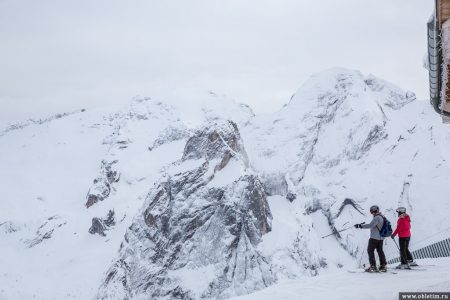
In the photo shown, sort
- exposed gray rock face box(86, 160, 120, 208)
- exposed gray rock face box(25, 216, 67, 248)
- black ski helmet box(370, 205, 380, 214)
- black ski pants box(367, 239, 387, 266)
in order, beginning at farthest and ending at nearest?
exposed gray rock face box(86, 160, 120, 208)
exposed gray rock face box(25, 216, 67, 248)
black ski helmet box(370, 205, 380, 214)
black ski pants box(367, 239, 387, 266)

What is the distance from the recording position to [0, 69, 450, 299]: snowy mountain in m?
47.1

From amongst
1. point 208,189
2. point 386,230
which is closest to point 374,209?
point 386,230

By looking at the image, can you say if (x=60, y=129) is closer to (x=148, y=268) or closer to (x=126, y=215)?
(x=126, y=215)

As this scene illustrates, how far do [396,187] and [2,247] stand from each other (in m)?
53.4

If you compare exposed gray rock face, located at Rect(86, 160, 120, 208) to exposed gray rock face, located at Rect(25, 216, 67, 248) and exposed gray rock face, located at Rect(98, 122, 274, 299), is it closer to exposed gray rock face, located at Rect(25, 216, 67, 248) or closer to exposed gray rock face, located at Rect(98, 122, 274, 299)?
exposed gray rock face, located at Rect(25, 216, 67, 248)

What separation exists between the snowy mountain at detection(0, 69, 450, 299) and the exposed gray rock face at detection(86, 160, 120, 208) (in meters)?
0.20

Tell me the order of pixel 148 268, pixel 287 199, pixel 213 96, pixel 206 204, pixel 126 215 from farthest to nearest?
pixel 213 96 < pixel 287 199 < pixel 126 215 < pixel 206 204 < pixel 148 268

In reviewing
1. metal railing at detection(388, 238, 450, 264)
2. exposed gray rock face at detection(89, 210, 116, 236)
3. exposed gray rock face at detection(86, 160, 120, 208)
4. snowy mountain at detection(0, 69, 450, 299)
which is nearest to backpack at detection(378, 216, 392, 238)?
metal railing at detection(388, 238, 450, 264)

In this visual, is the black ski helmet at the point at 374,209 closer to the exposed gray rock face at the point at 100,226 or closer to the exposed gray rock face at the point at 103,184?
the exposed gray rock face at the point at 100,226

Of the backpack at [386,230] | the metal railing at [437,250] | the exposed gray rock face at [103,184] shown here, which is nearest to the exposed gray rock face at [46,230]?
the exposed gray rock face at [103,184]

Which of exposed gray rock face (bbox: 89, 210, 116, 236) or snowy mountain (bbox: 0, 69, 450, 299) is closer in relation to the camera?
snowy mountain (bbox: 0, 69, 450, 299)

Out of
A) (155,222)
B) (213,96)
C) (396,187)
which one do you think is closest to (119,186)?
(155,222)

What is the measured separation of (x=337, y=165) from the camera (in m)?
73.7

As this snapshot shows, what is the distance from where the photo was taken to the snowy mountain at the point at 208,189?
47125mm
